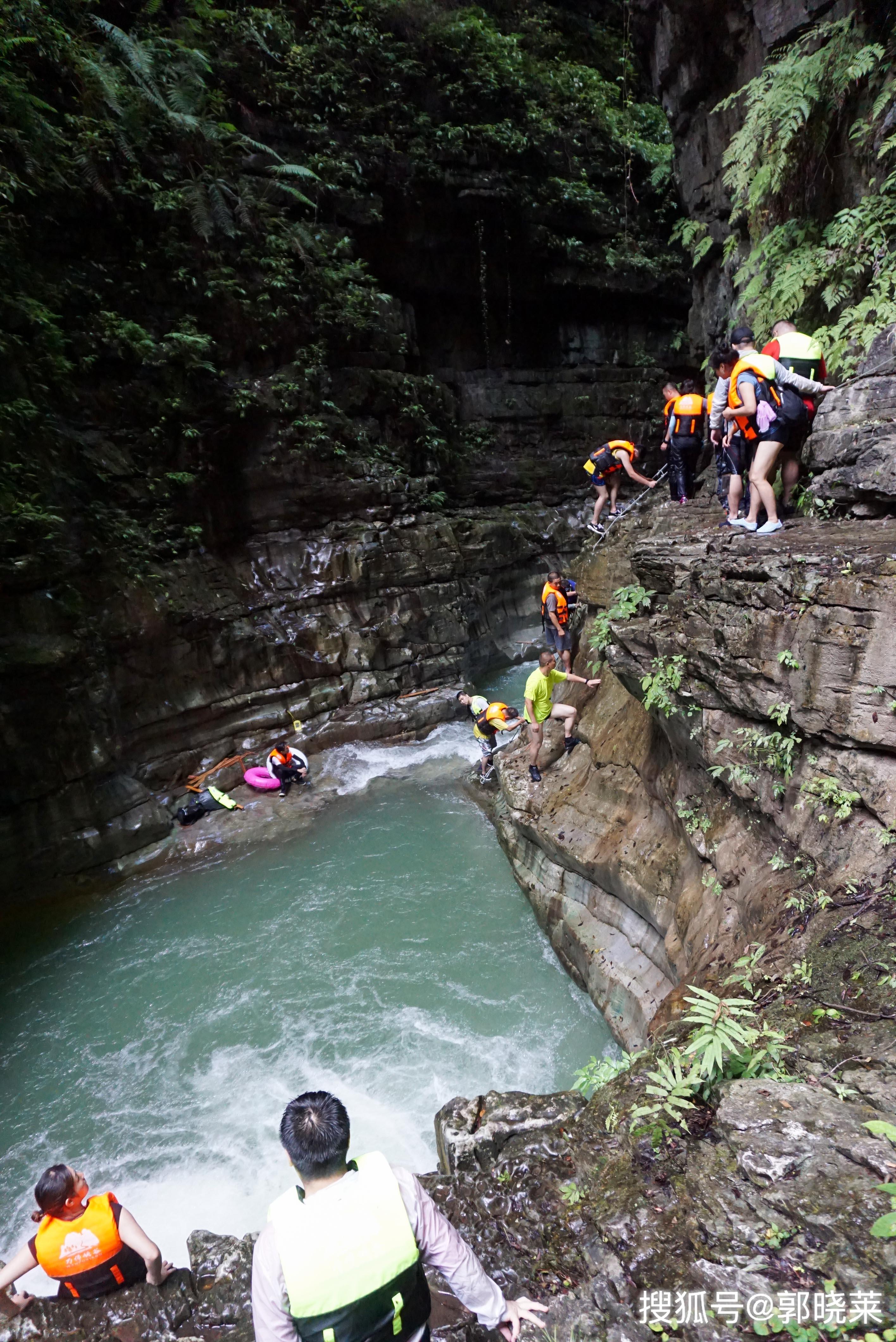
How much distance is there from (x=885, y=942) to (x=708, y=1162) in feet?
4.78

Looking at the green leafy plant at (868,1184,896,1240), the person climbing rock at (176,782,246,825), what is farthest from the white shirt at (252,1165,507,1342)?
the person climbing rock at (176,782,246,825)

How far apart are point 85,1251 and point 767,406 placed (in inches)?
277

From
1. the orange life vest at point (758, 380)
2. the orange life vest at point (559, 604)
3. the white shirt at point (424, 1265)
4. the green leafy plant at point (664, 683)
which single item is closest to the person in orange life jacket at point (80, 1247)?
the white shirt at point (424, 1265)

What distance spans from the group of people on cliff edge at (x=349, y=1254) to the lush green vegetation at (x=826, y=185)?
6695 mm

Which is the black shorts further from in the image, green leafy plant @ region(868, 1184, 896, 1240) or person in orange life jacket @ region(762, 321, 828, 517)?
green leafy plant @ region(868, 1184, 896, 1240)

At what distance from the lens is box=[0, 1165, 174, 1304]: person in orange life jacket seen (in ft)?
10.6

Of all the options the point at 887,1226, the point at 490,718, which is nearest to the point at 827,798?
the point at 887,1226

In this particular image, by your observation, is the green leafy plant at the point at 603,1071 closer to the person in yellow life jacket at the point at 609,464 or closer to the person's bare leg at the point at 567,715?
the person's bare leg at the point at 567,715

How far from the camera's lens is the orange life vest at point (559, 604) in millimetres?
8938

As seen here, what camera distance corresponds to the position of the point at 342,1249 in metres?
1.72

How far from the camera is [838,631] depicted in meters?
3.91

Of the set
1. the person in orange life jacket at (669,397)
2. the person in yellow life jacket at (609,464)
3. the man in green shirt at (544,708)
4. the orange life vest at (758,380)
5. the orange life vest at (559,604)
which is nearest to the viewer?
the orange life vest at (758,380)

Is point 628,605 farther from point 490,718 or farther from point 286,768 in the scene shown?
point 286,768

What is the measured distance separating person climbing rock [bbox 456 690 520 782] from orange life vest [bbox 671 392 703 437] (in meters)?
4.73
